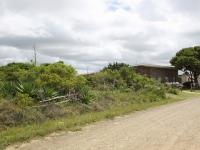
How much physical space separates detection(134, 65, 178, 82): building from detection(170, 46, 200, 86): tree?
12.6 ft

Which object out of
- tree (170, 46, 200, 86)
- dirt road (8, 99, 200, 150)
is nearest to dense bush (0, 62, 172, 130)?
dirt road (8, 99, 200, 150)

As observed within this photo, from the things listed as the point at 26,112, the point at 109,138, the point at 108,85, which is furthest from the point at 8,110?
the point at 108,85

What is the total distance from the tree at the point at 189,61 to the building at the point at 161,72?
3.83 metres

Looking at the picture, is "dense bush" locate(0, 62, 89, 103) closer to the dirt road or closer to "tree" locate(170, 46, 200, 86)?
the dirt road

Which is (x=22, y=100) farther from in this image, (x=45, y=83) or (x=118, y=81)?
(x=118, y=81)

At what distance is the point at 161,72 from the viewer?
87.1 m

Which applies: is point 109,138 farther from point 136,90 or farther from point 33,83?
point 136,90

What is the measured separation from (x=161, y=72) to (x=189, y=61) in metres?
10.2

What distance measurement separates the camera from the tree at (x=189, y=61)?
255 feet

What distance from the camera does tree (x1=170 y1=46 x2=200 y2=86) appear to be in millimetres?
77875

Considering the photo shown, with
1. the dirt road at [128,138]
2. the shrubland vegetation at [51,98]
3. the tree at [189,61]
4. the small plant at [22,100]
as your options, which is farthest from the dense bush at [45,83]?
the tree at [189,61]

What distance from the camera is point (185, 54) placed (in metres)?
80.4

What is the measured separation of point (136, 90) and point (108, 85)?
412 cm

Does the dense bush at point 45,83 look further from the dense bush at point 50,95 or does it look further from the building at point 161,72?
the building at point 161,72
